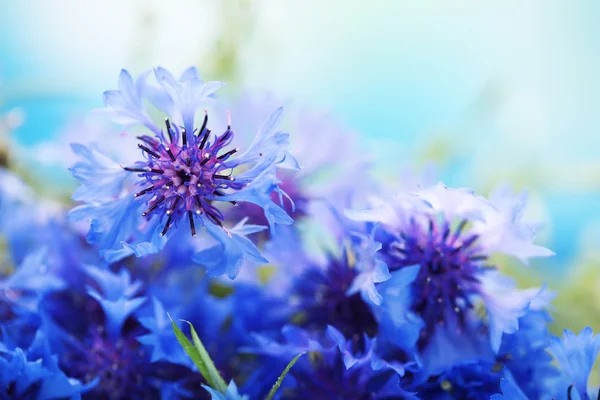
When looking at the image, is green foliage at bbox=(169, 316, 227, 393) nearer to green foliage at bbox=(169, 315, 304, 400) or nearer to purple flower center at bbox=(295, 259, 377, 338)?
green foliage at bbox=(169, 315, 304, 400)

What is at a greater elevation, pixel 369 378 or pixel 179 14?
pixel 179 14

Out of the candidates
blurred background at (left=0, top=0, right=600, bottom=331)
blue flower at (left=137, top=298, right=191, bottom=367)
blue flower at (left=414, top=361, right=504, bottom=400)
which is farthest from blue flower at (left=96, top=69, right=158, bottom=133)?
blurred background at (left=0, top=0, right=600, bottom=331)

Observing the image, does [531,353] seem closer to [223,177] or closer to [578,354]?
[578,354]

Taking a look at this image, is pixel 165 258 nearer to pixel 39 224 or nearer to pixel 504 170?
pixel 39 224

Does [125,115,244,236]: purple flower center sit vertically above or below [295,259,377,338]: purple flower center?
above

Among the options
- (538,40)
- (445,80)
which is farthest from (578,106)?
(445,80)

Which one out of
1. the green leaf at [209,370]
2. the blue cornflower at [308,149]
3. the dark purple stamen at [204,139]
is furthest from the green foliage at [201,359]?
the blue cornflower at [308,149]

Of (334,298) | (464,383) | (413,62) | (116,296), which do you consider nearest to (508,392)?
(464,383)

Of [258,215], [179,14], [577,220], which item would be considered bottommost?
[577,220]
